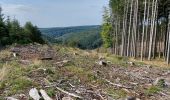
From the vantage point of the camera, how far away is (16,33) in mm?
56625

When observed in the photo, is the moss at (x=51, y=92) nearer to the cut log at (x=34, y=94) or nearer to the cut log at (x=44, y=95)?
the cut log at (x=44, y=95)

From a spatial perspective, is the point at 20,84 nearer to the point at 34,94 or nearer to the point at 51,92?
the point at 34,94

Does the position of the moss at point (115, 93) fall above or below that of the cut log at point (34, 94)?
below

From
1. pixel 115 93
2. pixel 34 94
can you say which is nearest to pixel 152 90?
pixel 115 93

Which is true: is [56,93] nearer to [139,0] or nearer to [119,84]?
[119,84]

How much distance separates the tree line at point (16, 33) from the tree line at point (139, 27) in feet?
43.0

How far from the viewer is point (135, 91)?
37.4ft

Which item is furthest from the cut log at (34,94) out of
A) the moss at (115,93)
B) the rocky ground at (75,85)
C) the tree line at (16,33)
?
the tree line at (16,33)

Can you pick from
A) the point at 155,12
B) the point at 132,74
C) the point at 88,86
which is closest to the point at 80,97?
the point at 88,86

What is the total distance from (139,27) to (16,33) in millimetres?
17875

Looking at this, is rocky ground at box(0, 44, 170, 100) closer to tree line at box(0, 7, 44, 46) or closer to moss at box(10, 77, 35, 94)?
moss at box(10, 77, 35, 94)

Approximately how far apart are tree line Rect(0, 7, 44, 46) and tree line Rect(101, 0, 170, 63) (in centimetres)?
1309

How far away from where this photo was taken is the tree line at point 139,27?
44091 mm

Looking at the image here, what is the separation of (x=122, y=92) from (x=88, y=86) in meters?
1.06
